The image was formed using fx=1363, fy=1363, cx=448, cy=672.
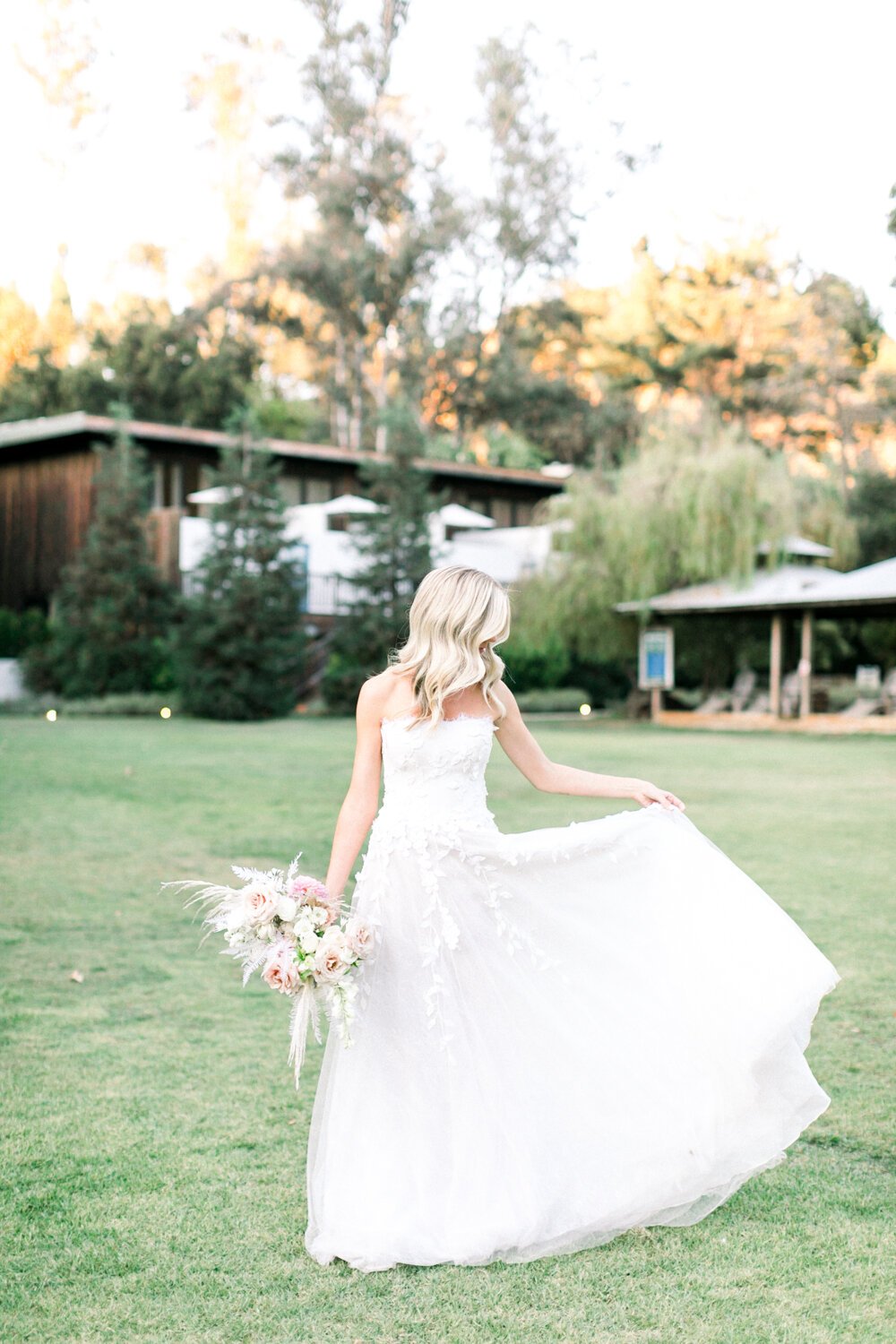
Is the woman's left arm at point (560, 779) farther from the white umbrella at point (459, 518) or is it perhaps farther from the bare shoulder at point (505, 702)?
the white umbrella at point (459, 518)

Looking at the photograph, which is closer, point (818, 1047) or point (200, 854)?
point (818, 1047)

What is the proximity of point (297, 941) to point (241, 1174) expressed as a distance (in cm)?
122

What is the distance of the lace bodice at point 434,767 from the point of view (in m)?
3.79

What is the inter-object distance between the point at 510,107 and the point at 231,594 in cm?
2518

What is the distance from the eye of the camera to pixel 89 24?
4431 centimetres

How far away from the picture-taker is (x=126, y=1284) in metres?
3.47

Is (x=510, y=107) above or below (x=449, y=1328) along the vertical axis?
above

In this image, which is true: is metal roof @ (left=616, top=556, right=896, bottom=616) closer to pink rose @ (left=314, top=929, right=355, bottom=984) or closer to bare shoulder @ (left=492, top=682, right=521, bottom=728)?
bare shoulder @ (left=492, top=682, right=521, bottom=728)

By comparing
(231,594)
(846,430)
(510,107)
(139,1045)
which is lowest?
(139,1045)

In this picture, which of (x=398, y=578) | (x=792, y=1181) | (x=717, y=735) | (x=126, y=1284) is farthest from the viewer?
(x=398, y=578)

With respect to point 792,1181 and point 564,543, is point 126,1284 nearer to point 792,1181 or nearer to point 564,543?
point 792,1181

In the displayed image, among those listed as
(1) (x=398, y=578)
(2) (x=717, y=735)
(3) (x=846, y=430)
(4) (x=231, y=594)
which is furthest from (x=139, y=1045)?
(3) (x=846, y=430)

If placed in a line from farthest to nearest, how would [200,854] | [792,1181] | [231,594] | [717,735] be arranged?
[231,594]
[717,735]
[200,854]
[792,1181]

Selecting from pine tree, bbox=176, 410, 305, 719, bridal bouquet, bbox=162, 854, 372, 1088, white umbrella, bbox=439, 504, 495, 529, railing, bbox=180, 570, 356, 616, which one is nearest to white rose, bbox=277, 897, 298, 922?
bridal bouquet, bbox=162, 854, 372, 1088
